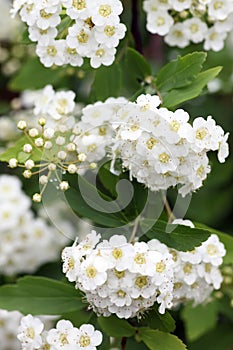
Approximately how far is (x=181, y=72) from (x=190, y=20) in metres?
0.19

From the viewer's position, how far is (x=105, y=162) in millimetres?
1536

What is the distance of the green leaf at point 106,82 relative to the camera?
5.64ft

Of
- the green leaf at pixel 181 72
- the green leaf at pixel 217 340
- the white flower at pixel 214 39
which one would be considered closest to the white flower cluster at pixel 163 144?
the green leaf at pixel 181 72

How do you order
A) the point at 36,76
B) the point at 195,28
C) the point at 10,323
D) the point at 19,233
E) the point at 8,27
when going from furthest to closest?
the point at 8,27 → the point at 19,233 → the point at 36,76 → the point at 10,323 → the point at 195,28

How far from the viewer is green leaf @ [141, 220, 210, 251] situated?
1390 mm

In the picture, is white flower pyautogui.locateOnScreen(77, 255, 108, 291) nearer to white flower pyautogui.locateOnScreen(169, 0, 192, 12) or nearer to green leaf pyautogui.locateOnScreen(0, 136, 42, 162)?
green leaf pyautogui.locateOnScreen(0, 136, 42, 162)

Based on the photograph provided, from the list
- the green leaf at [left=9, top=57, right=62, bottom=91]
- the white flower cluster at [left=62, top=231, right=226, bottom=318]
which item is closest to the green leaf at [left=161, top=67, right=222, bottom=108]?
the white flower cluster at [left=62, top=231, right=226, bottom=318]

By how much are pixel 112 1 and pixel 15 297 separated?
675 millimetres

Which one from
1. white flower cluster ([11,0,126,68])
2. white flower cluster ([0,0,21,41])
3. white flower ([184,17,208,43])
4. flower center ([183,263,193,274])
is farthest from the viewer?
white flower cluster ([0,0,21,41])

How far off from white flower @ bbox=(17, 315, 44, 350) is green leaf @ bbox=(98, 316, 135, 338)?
0.42 feet

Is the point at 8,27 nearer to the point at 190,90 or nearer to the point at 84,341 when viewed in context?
the point at 190,90

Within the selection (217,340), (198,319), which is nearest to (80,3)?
(198,319)

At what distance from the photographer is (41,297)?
161 centimetres

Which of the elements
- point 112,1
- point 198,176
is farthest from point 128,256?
point 112,1
